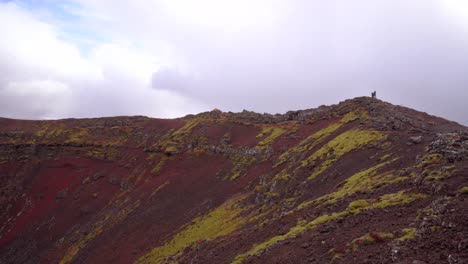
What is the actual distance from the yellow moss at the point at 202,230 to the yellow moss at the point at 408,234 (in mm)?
21940

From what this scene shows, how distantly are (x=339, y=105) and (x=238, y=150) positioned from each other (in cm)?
2019

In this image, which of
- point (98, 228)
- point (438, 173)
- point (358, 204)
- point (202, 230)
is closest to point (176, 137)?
point (98, 228)

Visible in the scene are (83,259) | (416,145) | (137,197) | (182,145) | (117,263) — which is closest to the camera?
(416,145)

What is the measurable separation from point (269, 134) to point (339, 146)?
26.1m

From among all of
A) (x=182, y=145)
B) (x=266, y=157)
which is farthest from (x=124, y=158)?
(x=266, y=157)

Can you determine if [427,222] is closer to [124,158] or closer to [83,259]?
[83,259]

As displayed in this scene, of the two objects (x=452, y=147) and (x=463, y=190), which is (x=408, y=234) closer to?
(x=463, y=190)

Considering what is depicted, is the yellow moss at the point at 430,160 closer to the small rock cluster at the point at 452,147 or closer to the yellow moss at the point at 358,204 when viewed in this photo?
the small rock cluster at the point at 452,147

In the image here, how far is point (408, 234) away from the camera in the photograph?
19391 mm

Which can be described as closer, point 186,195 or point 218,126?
point 186,195

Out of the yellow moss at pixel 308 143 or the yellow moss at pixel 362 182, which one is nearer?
the yellow moss at pixel 362 182

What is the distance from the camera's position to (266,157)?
63.7 m

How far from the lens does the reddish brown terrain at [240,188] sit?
22.6m

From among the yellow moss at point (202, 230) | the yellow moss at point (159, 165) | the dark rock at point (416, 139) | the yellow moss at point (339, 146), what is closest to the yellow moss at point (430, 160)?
the dark rock at point (416, 139)
